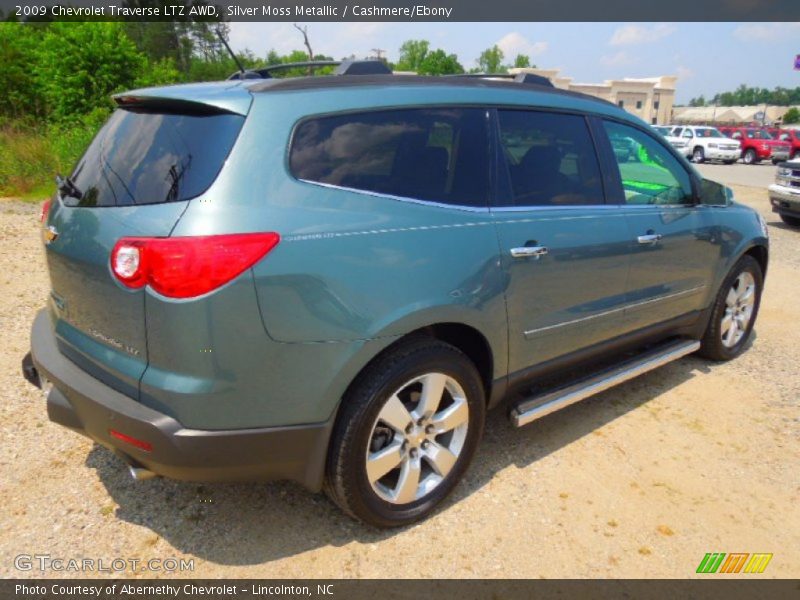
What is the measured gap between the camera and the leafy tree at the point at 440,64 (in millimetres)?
68125

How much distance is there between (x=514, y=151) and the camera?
115 inches

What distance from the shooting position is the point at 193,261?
1909mm

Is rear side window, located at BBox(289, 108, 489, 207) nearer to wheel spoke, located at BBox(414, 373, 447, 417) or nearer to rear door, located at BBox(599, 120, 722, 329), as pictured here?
wheel spoke, located at BBox(414, 373, 447, 417)

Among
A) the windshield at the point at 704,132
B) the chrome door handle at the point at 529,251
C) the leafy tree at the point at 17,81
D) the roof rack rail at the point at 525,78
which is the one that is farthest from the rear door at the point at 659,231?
the windshield at the point at 704,132

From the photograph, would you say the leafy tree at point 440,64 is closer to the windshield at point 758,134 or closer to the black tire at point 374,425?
the windshield at point 758,134

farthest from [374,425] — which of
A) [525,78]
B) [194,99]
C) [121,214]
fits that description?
[525,78]

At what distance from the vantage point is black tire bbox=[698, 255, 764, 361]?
14.3 feet

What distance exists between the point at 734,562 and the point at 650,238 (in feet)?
5.80

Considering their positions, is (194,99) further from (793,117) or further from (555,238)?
(793,117)

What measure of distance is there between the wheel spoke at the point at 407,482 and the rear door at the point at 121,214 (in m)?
1.14

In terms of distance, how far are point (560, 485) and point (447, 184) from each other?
5.29 feet

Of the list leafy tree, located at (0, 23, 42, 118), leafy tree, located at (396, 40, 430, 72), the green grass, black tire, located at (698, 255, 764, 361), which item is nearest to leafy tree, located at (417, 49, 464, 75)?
leafy tree, located at (396, 40, 430, 72)
